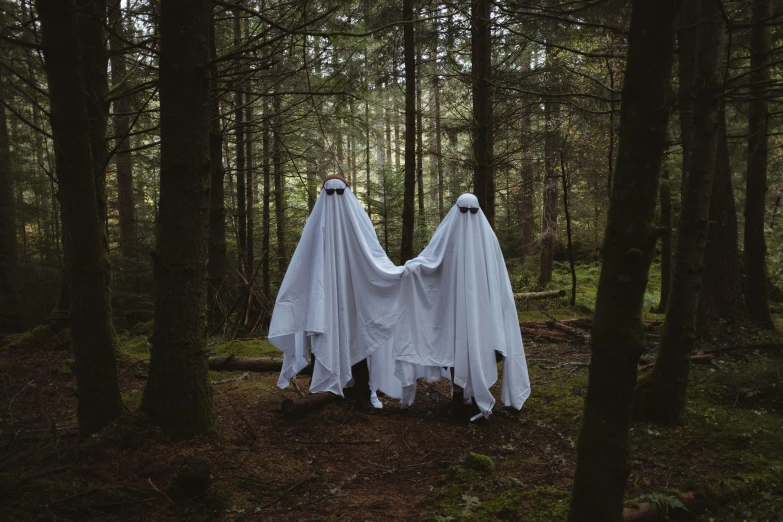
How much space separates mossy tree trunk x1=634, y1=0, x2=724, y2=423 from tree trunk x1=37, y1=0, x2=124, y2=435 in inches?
191

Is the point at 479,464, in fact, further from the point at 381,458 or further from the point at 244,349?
the point at 244,349

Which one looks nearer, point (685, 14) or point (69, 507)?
point (69, 507)

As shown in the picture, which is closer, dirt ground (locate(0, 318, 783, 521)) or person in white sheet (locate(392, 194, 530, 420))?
dirt ground (locate(0, 318, 783, 521))

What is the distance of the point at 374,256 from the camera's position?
579cm

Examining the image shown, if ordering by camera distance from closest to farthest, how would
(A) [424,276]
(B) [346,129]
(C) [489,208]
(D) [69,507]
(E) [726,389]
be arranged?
(D) [69,507] < (E) [726,389] < (A) [424,276] < (C) [489,208] < (B) [346,129]

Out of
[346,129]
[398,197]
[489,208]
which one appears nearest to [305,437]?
[489,208]

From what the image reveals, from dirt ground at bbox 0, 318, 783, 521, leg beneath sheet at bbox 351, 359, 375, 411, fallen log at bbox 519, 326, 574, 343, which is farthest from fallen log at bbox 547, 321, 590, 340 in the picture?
leg beneath sheet at bbox 351, 359, 375, 411

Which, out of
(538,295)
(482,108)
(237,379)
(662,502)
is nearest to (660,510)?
(662,502)

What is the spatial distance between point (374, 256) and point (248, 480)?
2765mm

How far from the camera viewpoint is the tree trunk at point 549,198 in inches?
566

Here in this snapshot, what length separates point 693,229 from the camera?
14.7ft

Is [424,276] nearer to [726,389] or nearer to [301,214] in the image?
[726,389]

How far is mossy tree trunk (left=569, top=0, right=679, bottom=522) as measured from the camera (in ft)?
6.81

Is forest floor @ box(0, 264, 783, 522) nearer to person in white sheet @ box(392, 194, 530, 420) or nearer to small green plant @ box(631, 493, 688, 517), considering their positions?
small green plant @ box(631, 493, 688, 517)
